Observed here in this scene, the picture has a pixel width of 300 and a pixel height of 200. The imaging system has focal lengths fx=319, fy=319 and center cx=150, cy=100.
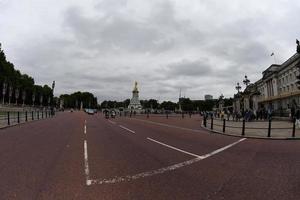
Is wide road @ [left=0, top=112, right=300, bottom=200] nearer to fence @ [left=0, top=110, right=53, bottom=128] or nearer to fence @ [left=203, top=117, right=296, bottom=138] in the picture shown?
fence @ [left=203, top=117, right=296, bottom=138]

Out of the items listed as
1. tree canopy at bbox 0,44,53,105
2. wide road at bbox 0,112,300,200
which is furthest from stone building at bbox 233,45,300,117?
tree canopy at bbox 0,44,53,105

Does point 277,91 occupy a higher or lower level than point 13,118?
higher

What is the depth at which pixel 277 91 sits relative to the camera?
319ft

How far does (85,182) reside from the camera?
22.9 feet

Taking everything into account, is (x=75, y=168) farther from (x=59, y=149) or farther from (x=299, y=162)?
(x=299, y=162)

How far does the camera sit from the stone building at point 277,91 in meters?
71.8

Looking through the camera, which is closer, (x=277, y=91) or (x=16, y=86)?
(x=277, y=91)

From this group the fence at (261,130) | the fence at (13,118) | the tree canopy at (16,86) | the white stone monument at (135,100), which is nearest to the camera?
the fence at (261,130)

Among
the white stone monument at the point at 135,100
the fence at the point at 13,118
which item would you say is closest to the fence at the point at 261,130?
the fence at the point at 13,118

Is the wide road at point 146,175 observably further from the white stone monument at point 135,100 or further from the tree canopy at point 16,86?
the white stone monument at point 135,100

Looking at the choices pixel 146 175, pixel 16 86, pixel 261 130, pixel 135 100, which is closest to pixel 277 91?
pixel 135 100

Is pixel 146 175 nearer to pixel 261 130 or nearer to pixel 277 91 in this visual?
pixel 261 130

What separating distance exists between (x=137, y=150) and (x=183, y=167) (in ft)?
12.5

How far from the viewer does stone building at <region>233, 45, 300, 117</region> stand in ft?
236
